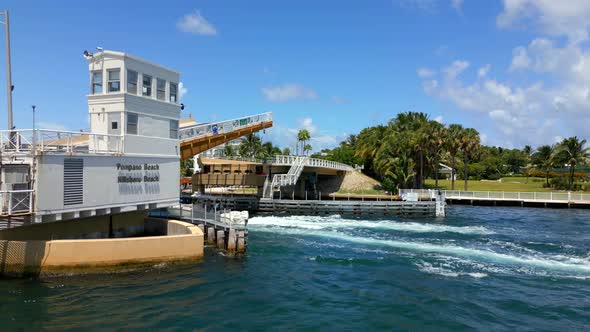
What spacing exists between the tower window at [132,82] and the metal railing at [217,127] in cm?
770

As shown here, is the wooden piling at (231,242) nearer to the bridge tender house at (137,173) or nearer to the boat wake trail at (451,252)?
the bridge tender house at (137,173)

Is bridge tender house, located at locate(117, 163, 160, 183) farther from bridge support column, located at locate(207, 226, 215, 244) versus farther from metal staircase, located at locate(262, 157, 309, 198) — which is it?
metal staircase, located at locate(262, 157, 309, 198)

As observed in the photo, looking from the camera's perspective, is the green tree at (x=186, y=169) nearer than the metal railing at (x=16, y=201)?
No

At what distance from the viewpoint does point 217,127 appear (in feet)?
115

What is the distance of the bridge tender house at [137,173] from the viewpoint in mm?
21438

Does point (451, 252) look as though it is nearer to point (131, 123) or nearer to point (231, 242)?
point (231, 242)

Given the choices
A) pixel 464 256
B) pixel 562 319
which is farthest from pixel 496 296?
pixel 464 256

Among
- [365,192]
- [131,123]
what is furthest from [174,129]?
[365,192]

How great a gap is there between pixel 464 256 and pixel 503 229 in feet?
46.0

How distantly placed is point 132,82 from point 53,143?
493 centimetres

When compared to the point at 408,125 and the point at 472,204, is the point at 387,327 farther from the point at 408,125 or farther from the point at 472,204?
the point at 408,125

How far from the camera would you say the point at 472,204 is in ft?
193

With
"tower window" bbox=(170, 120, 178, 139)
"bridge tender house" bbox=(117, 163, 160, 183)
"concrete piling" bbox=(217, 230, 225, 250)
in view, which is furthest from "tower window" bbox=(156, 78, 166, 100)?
"concrete piling" bbox=(217, 230, 225, 250)

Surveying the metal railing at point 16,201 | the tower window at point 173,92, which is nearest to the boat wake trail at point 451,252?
the tower window at point 173,92
